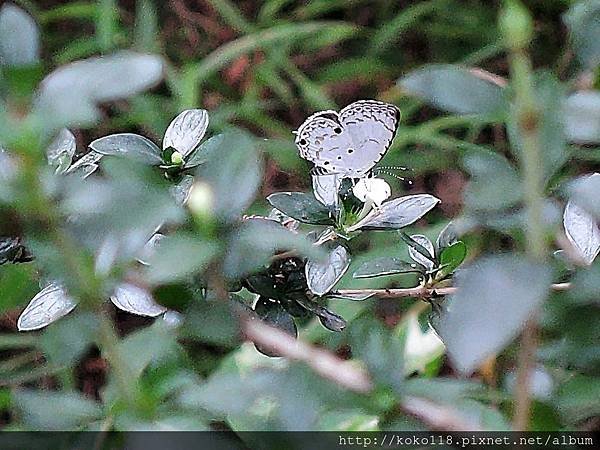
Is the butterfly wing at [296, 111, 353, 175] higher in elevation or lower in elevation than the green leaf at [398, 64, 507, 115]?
lower

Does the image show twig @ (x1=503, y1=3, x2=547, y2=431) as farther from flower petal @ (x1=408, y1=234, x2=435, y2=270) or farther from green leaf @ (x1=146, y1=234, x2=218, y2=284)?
flower petal @ (x1=408, y1=234, x2=435, y2=270)

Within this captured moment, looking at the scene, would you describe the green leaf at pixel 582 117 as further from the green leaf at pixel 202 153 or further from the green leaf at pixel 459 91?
the green leaf at pixel 202 153

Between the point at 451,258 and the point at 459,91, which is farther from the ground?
the point at 459,91

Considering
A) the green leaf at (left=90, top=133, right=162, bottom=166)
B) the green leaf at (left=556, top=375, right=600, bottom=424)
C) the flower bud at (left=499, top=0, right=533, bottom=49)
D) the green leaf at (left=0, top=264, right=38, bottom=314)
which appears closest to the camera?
the flower bud at (left=499, top=0, right=533, bottom=49)

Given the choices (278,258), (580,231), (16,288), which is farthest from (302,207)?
(16,288)

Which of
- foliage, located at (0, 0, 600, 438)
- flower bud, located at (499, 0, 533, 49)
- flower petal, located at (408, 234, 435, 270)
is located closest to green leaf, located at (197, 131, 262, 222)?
foliage, located at (0, 0, 600, 438)

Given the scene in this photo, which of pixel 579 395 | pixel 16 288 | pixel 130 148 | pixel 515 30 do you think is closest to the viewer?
pixel 515 30

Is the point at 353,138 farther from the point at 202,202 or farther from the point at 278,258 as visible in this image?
the point at 202,202
